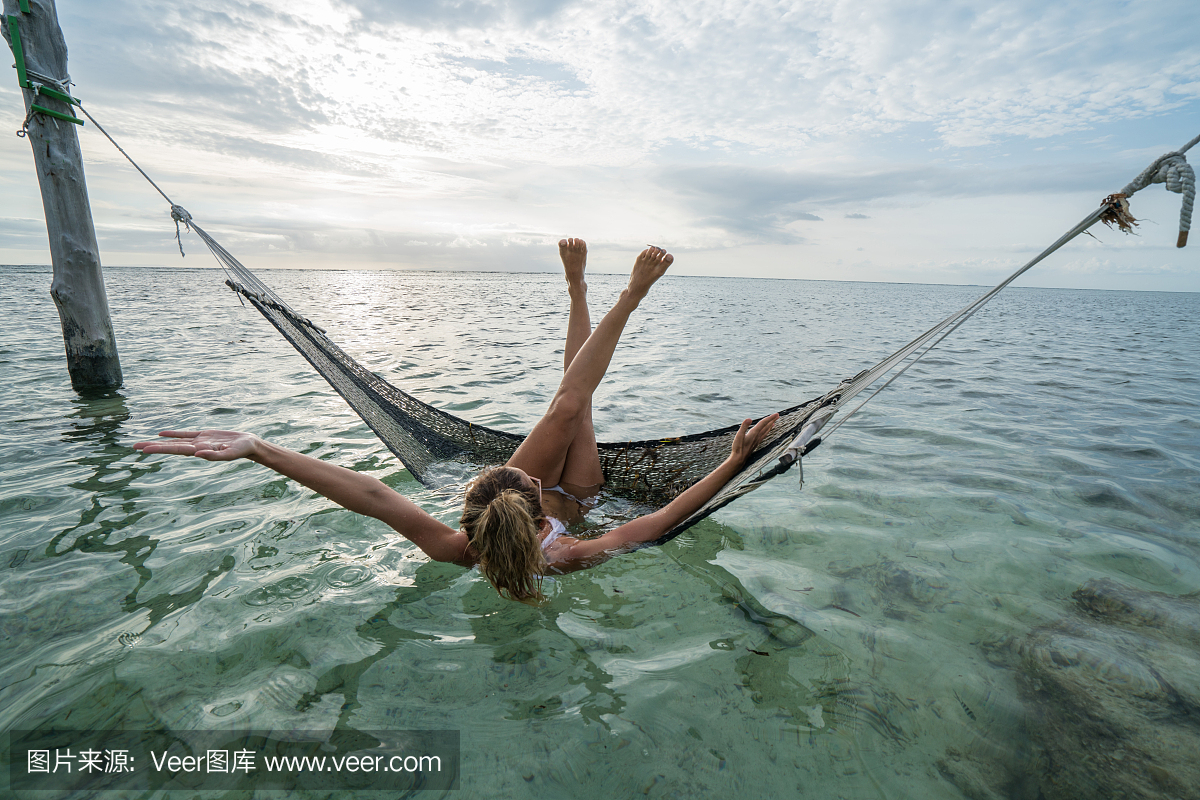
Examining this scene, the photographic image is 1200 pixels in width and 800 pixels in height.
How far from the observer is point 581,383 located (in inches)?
90.7

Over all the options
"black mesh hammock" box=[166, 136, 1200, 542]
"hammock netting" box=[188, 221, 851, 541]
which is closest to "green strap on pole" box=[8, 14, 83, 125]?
"black mesh hammock" box=[166, 136, 1200, 542]

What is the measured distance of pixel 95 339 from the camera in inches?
184

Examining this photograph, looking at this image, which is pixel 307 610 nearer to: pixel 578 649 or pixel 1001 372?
pixel 578 649

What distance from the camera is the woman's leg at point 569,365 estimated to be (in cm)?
258

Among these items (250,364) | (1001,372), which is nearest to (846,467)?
(1001,372)

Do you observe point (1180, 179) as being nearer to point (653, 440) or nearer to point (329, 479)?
point (653, 440)

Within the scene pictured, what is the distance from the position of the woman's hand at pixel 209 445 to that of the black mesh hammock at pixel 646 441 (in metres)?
1.25

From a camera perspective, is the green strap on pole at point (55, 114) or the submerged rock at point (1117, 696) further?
the green strap on pole at point (55, 114)

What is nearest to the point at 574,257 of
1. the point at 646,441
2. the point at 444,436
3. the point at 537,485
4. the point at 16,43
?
the point at 646,441

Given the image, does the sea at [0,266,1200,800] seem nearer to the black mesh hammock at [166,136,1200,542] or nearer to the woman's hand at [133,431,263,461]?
the black mesh hammock at [166,136,1200,542]

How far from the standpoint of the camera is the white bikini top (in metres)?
2.14

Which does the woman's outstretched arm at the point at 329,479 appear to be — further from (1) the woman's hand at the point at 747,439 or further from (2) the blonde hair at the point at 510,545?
(1) the woman's hand at the point at 747,439

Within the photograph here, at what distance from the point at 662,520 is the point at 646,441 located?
32.7 inches

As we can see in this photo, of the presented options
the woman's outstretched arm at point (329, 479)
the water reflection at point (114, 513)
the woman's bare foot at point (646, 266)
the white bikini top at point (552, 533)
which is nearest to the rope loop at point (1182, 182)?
the woman's bare foot at point (646, 266)
